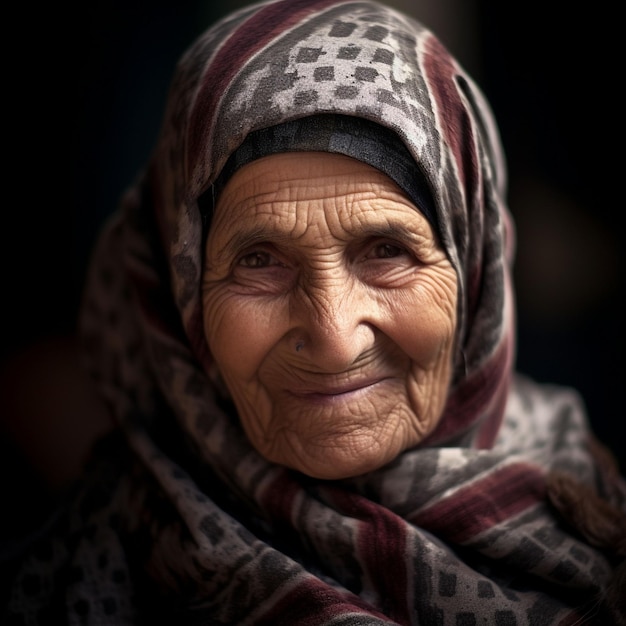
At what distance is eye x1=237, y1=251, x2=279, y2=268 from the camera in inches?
58.6

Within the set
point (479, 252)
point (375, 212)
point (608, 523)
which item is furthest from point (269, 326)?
point (608, 523)

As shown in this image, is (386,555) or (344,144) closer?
(344,144)

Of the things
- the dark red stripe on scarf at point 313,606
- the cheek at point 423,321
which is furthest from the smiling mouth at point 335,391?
the dark red stripe on scarf at point 313,606

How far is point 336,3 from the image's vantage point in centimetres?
159

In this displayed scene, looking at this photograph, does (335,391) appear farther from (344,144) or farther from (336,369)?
(344,144)

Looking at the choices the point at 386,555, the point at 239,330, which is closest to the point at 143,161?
the point at 239,330

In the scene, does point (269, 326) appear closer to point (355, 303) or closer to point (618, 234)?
point (355, 303)

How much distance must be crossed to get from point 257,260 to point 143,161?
5.27 feet

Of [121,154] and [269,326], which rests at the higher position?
[269,326]

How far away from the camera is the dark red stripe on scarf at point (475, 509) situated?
59.7 inches

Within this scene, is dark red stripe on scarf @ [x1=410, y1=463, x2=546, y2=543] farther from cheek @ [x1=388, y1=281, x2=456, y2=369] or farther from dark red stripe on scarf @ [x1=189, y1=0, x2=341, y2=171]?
dark red stripe on scarf @ [x1=189, y1=0, x2=341, y2=171]

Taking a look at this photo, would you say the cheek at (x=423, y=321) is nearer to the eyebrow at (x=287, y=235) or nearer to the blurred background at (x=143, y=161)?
the eyebrow at (x=287, y=235)

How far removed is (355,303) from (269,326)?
18 centimetres

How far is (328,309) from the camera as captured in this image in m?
1.39
